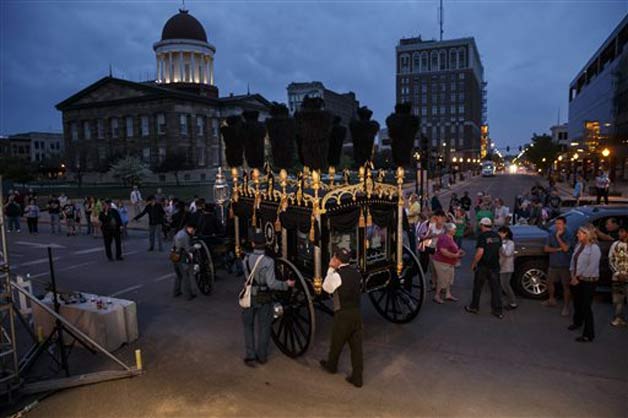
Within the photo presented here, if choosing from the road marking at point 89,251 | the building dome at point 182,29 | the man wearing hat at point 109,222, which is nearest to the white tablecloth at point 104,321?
the man wearing hat at point 109,222

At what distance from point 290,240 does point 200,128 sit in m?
67.8

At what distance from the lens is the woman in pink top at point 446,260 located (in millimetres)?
9227

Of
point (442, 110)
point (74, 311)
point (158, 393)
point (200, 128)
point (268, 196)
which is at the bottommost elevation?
point (158, 393)

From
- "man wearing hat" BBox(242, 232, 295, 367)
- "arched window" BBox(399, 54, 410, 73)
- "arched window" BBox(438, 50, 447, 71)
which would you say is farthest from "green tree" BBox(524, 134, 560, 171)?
"man wearing hat" BBox(242, 232, 295, 367)

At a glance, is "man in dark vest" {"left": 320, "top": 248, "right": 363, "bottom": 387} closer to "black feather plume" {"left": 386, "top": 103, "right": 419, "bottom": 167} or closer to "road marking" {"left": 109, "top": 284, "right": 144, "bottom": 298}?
"black feather plume" {"left": 386, "top": 103, "right": 419, "bottom": 167}

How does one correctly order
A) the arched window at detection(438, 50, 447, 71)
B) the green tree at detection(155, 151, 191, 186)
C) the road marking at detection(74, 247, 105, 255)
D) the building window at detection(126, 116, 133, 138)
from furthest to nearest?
the arched window at detection(438, 50, 447, 71) → the building window at detection(126, 116, 133, 138) → the green tree at detection(155, 151, 191, 186) → the road marking at detection(74, 247, 105, 255)

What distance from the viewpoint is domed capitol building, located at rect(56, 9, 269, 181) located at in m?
68.1

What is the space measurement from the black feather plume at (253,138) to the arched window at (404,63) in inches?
5230

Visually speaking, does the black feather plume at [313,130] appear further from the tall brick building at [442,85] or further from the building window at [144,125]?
the tall brick building at [442,85]

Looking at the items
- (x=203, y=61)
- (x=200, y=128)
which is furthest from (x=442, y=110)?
(x=200, y=128)

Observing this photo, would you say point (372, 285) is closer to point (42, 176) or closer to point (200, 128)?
point (200, 128)

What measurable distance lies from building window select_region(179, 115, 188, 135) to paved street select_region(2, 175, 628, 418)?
63.6 meters

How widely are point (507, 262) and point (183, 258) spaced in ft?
22.2

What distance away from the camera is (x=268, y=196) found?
8.78 m
